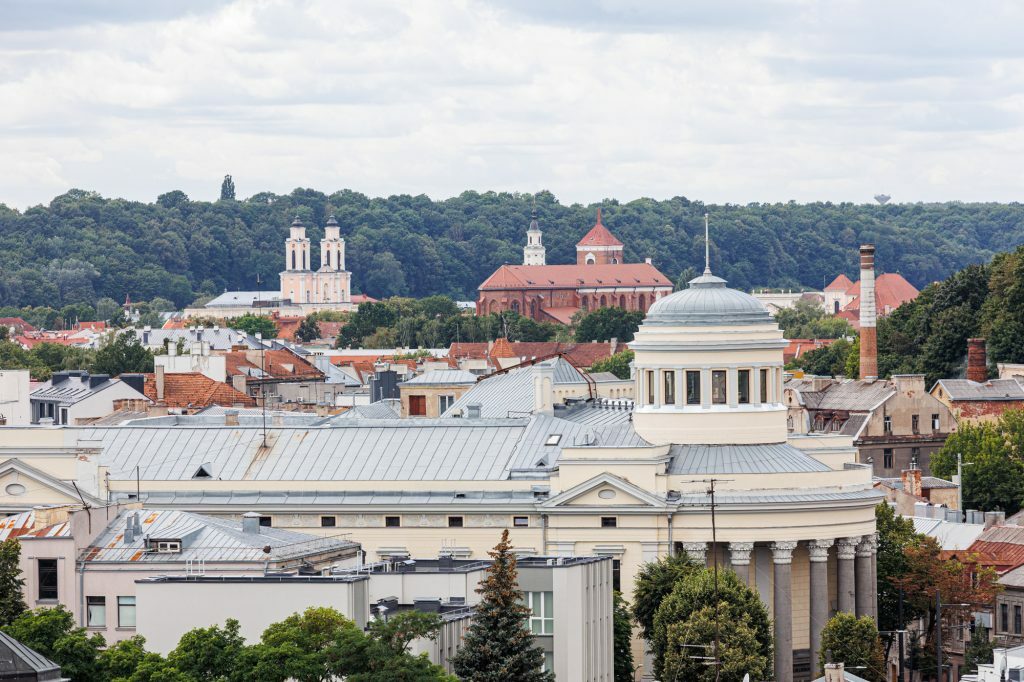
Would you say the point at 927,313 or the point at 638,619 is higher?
the point at 927,313

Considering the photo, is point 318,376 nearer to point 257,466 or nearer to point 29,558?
point 257,466

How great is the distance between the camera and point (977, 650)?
91.5 m

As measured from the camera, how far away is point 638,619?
85812 mm

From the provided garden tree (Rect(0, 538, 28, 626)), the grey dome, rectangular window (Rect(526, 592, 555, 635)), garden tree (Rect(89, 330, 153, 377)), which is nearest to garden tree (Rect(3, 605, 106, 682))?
garden tree (Rect(0, 538, 28, 626))

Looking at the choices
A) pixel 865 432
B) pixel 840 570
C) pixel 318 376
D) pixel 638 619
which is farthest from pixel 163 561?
pixel 318 376

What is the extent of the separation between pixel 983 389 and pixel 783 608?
205 feet

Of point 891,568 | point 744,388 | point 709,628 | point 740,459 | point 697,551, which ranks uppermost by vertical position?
point 744,388

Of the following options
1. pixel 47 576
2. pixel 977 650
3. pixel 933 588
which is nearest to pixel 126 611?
pixel 47 576

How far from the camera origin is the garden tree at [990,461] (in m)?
124

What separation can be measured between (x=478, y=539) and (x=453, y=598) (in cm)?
2044

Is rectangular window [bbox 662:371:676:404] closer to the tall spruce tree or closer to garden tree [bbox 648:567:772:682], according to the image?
garden tree [bbox 648:567:772:682]

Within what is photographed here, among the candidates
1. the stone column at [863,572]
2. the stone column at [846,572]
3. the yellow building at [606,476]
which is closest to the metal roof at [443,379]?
the yellow building at [606,476]

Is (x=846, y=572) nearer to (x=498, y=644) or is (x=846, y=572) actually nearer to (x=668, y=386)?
(x=668, y=386)

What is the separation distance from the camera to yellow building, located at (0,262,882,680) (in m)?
89.9
